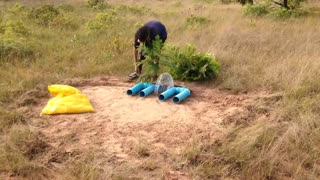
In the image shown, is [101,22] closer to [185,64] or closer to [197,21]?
[197,21]

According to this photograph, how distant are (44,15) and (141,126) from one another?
6.55m

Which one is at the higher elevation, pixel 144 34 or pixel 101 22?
pixel 144 34

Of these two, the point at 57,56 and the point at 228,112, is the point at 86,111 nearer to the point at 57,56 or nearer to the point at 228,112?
the point at 228,112

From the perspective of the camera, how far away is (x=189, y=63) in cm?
571

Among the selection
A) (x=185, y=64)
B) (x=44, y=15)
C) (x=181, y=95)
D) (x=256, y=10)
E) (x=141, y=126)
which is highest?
(x=256, y=10)

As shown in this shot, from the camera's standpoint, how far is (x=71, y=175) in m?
3.08

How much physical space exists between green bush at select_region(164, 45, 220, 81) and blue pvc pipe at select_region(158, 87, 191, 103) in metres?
0.60

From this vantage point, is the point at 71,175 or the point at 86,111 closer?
the point at 71,175

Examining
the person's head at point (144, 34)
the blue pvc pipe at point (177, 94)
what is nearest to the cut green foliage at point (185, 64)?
the person's head at point (144, 34)

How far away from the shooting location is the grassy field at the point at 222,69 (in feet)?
11.0

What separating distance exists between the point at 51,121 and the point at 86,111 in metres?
0.45

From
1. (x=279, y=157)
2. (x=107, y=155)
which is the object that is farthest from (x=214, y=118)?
(x=107, y=155)

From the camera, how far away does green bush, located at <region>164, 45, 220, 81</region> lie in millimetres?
5656

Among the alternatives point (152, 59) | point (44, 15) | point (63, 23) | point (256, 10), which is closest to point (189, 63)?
point (152, 59)
